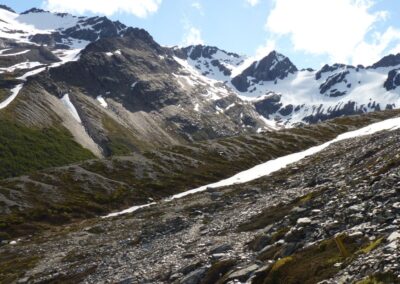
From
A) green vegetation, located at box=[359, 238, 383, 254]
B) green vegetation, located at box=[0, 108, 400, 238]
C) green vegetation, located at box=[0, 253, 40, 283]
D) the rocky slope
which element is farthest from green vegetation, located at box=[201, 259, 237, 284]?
green vegetation, located at box=[0, 108, 400, 238]

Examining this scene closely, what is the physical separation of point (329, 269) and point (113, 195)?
98.2 metres

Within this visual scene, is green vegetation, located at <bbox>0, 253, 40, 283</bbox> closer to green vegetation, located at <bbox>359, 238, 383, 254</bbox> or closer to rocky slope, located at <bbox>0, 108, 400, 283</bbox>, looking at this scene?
rocky slope, located at <bbox>0, 108, 400, 283</bbox>

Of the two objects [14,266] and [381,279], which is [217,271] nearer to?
[381,279]

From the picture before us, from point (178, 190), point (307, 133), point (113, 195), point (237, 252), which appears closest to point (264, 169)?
point (178, 190)

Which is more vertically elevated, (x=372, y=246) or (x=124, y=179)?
(x=124, y=179)

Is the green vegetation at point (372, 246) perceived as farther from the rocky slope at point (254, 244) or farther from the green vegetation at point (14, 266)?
the green vegetation at point (14, 266)

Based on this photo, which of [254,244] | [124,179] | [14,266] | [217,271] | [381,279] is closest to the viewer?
[381,279]

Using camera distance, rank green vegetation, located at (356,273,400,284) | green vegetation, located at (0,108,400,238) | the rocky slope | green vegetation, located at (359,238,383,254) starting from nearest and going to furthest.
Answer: green vegetation, located at (356,273,400,284)
green vegetation, located at (359,238,383,254)
the rocky slope
green vegetation, located at (0,108,400,238)

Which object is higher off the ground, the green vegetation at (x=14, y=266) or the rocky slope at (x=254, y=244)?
the green vegetation at (x=14, y=266)

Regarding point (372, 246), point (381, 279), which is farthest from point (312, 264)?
point (381, 279)

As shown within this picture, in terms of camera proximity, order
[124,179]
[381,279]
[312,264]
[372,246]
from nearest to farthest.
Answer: [381,279], [372,246], [312,264], [124,179]

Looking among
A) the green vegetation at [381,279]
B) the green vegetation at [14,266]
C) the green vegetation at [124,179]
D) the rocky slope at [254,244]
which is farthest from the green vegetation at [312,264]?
the green vegetation at [124,179]

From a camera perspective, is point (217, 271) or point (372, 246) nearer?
point (372, 246)

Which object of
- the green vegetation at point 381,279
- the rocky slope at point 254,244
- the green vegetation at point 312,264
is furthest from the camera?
the rocky slope at point 254,244
